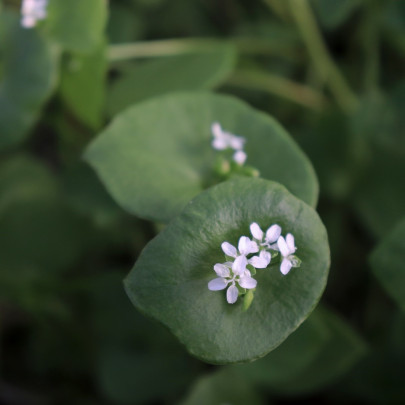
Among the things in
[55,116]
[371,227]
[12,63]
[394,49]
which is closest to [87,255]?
[55,116]

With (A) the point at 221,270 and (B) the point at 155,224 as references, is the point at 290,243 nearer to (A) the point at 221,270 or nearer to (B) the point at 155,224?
(A) the point at 221,270

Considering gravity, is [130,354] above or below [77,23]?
below

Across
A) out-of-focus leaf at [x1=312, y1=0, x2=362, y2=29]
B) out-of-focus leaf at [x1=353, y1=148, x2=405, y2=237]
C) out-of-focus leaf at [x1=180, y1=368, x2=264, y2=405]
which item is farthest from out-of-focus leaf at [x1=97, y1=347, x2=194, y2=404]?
out-of-focus leaf at [x1=312, y1=0, x2=362, y2=29]

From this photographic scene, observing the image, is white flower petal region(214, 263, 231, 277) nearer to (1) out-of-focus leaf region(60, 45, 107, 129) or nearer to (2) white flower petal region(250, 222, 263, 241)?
(2) white flower petal region(250, 222, 263, 241)

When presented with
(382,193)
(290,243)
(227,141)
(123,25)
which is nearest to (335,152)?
(382,193)

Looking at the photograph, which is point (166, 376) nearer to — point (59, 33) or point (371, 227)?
point (371, 227)

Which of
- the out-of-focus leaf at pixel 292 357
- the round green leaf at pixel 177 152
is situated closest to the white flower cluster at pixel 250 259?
the round green leaf at pixel 177 152
